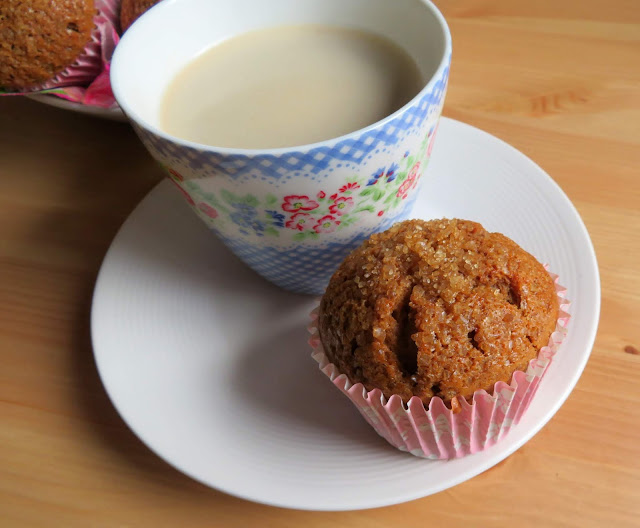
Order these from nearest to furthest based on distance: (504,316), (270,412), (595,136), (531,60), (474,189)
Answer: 1. (504,316)
2. (270,412)
3. (474,189)
4. (595,136)
5. (531,60)

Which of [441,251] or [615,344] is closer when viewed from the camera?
Result: [441,251]

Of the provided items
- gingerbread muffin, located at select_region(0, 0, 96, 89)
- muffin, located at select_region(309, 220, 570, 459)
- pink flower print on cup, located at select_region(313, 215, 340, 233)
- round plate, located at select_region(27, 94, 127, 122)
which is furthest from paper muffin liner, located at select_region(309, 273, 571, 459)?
gingerbread muffin, located at select_region(0, 0, 96, 89)

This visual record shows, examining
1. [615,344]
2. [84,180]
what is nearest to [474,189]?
[615,344]

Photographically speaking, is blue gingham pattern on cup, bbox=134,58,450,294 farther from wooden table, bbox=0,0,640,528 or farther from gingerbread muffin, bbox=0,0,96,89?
gingerbread muffin, bbox=0,0,96,89

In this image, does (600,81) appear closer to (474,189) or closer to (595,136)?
(595,136)

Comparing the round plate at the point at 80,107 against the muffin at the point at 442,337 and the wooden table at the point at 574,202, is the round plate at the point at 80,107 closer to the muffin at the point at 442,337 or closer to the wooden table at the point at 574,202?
the wooden table at the point at 574,202

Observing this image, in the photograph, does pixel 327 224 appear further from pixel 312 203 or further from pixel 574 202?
pixel 574 202
